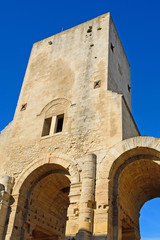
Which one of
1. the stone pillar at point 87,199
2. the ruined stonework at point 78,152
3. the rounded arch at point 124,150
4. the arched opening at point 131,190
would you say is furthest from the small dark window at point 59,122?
the arched opening at point 131,190

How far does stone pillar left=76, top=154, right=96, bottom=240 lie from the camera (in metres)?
8.56

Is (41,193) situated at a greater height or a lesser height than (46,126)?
lesser

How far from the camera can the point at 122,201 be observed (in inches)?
409

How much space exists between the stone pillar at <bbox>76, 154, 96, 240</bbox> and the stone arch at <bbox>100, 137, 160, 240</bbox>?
0.51 meters

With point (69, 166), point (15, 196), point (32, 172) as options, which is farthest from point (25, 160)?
point (69, 166)

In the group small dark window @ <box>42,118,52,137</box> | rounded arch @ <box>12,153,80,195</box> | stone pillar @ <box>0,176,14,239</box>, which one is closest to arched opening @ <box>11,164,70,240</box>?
rounded arch @ <box>12,153,80,195</box>

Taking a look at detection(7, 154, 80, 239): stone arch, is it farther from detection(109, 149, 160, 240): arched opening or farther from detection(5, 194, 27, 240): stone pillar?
detection(109, 149, 160, 240): arched opening

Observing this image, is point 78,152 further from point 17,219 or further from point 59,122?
point 17,219

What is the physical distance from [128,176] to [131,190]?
116 centimetres

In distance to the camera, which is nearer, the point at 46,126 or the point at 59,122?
the point at 46,126

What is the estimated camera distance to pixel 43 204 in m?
12.4

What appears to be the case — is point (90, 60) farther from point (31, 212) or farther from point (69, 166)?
point (31, 212)

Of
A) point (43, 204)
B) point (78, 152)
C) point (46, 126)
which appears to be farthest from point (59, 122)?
point (43, 204)

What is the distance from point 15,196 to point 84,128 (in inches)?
159
